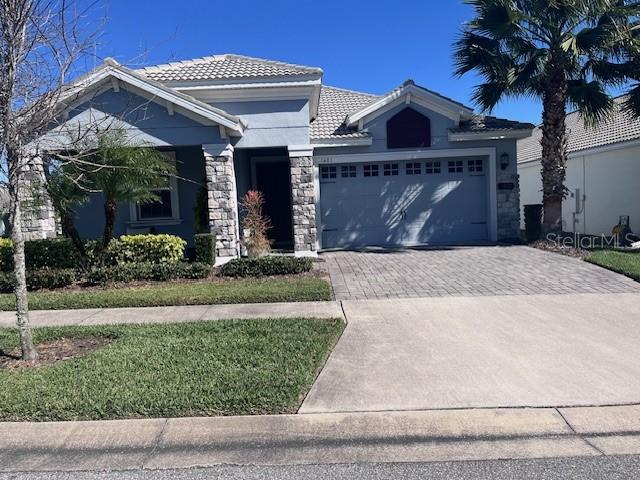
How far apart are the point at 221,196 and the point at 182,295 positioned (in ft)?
13.1

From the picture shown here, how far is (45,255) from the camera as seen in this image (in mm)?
10703

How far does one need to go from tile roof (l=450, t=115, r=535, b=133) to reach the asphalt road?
1234 cm

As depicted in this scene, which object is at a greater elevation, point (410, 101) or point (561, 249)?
point (410, 101)

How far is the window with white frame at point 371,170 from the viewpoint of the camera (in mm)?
14961

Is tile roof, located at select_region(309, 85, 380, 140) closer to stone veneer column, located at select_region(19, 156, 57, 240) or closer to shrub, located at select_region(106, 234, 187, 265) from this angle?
shrub, located at select_region(106, 234, 187, 265)

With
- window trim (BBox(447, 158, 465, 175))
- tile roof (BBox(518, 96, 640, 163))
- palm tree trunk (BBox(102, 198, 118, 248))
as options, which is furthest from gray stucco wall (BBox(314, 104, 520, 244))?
palm tree trunk (BBox(102, 198, 118, 248))

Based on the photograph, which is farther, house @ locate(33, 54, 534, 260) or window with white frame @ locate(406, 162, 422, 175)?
window with white frame @ locate(406, 162, 422, 175)

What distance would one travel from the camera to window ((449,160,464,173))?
15047 mm

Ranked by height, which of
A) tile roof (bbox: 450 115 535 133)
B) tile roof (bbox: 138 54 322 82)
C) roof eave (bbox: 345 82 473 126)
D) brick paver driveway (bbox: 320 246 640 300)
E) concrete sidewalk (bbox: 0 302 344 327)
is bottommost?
concrete sidewalk (bbox: 0 302 344 327)

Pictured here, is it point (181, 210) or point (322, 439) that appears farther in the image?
point (181, 210)

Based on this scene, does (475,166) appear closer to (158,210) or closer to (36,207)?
(158,210)

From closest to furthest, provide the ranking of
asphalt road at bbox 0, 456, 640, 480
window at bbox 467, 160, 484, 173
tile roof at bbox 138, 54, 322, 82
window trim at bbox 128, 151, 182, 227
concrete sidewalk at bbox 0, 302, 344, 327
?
asphalt road at bbox 0, 456, 640, 480
concrete sidewalk at bbox 0, 302, 344, 327
tile roof at bbox 138, 54, 322, 82
window trim at bbox 128, 151, 182, 227
window at bbox 467, 160, 484, 173

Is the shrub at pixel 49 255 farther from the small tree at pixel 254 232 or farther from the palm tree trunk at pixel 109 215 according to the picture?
the small tree at pixel 254 232

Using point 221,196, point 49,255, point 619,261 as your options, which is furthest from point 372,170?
point 49,255
